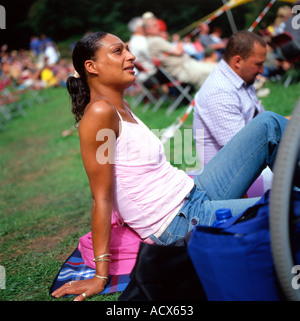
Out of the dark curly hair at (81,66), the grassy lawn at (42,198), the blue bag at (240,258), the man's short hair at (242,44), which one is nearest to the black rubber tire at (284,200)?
the blue bag at (240,258)

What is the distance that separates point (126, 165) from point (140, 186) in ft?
0.45

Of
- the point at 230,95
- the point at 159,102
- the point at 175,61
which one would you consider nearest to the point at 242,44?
the point at 230,95

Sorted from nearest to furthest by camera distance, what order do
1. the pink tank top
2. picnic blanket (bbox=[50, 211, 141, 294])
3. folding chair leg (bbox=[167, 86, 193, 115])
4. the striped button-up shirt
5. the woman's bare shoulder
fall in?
the woman's bare shoulder → the pink tank top → picnic blanket (bbox=[50, 211, 141, 294]) → the striped button-up shirt → folding chair leg (bbox=[167, 86, 193, 115])

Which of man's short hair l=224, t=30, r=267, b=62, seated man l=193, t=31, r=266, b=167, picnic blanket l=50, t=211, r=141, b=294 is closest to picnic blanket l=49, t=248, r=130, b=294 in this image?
picnic blanket l=50, t=211, r=141, b=294

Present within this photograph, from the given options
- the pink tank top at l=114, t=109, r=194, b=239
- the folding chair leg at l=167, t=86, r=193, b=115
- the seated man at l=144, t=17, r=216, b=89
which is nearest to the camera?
the pink tank top at l=114, t=109, r=194, b=239

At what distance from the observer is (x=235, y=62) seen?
3105mm

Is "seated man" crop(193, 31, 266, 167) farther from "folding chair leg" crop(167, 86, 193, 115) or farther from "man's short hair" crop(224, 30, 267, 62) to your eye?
"folding chair leg" crop(167, 86, 193, 115)

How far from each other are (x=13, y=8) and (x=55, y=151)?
29.5 metres

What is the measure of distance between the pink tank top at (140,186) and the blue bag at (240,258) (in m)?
0.51

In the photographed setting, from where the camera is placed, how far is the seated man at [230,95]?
2979mm

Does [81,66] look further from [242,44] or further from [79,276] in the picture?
[242,44]

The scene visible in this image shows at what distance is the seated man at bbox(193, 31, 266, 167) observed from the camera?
298cm

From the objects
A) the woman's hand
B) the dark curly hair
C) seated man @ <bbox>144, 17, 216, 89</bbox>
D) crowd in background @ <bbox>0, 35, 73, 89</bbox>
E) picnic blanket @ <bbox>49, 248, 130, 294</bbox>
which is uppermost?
the dark curly hair

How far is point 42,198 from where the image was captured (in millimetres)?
4828
